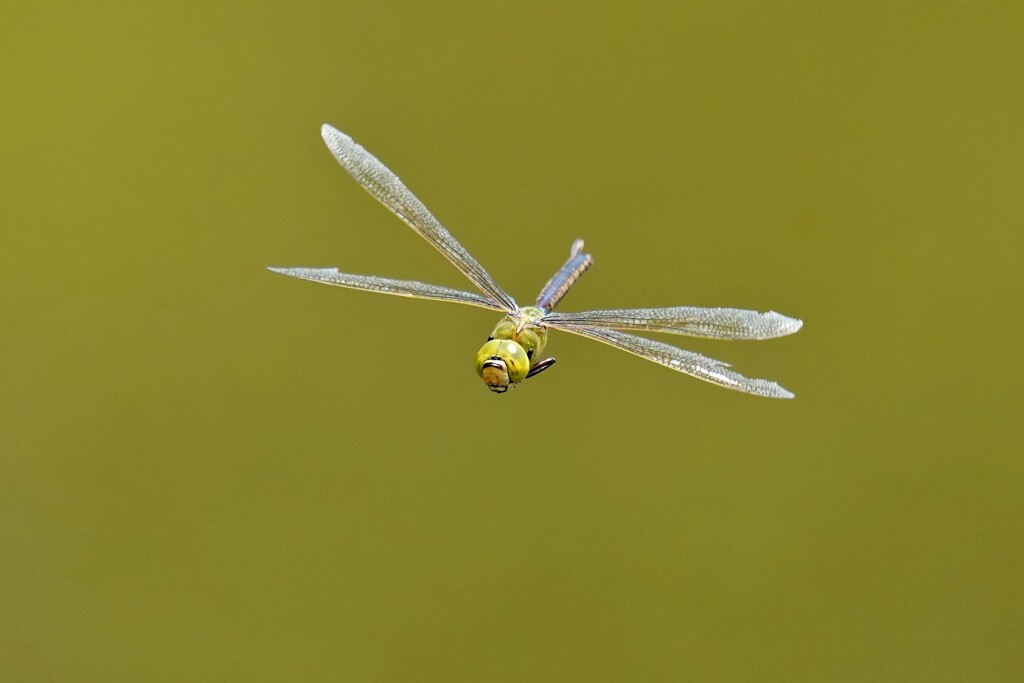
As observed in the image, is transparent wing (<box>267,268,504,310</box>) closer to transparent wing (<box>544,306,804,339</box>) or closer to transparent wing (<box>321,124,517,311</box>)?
transparent wing (<box>321,124,517,311</box>)

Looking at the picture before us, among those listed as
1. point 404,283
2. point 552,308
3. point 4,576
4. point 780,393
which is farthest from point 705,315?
point 4,576

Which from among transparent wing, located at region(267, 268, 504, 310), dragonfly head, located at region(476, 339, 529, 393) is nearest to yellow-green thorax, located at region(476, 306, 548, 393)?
dragonfly head, located at region(476, 339, 529, 393)

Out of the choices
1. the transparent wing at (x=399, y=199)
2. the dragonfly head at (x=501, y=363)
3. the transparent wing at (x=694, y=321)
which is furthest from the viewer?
the transparent wing at (x=399, y=199)

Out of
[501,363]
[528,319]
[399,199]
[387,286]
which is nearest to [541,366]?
[528,319]

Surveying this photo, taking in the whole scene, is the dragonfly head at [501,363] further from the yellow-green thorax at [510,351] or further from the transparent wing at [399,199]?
the transparent wing at [399,199]

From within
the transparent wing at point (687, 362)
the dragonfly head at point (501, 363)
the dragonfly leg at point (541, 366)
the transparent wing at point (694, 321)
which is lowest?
the dragonfly head at point (501, 363)

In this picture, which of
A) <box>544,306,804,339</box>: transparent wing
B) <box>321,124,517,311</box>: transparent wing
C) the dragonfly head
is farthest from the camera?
<box>321,124,517,311</box>: transparent wing

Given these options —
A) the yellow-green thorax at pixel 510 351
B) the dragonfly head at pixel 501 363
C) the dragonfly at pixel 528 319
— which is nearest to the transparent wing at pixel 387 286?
the dragonfly at pixel 528 319

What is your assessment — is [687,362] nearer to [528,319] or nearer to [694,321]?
[694,321]
